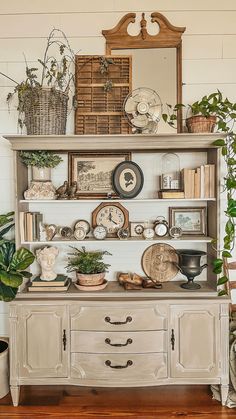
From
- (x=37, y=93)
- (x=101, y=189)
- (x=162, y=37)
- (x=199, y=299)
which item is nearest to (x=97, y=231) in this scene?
(x=101, y=189)

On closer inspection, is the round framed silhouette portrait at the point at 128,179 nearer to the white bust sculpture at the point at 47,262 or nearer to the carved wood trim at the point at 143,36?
the white bust sculpture at the point at 47,262

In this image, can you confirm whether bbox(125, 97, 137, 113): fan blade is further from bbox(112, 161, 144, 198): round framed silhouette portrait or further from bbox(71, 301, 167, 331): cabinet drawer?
bbox(71, 301, 167, 331): cabinet drawer

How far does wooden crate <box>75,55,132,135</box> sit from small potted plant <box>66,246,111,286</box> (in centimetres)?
95

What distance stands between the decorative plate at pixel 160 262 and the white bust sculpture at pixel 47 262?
0.72m

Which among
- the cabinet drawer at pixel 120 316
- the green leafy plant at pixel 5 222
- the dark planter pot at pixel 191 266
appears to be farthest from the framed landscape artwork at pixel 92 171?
the cabinet drawer at pixel 120 316

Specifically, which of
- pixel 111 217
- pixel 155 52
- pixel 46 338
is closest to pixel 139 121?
pixel 155 52

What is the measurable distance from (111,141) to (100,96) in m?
0.45

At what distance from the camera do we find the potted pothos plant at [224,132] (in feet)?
7.99

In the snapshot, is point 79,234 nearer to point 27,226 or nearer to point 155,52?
point 27,226

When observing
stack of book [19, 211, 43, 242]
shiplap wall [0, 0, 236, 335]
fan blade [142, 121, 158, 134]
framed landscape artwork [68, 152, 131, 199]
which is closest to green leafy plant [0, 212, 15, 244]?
stack of book [19, 211, 43, 242]

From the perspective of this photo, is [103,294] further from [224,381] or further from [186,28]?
[186,28]

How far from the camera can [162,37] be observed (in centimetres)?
277

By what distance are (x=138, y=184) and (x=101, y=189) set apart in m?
0.31

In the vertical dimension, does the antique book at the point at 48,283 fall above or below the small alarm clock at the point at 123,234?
below
